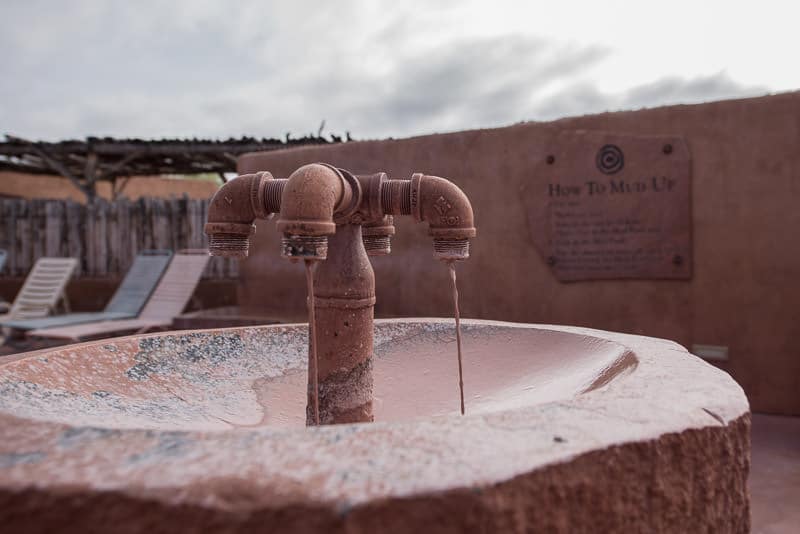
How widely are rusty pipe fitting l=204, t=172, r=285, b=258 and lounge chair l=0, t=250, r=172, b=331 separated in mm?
4949

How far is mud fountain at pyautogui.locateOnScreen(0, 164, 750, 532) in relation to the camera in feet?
2.01

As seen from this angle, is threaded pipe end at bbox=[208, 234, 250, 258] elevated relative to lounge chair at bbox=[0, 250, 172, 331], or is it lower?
elevated

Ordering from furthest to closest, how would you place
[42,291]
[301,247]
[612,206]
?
[42,291] < [612,206] < [301,247]

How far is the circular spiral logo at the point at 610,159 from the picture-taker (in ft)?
11.7

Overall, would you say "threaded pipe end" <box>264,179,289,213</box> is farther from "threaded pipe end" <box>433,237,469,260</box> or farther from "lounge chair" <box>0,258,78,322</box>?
"lounge chair" <box>0,258,78,322</box>

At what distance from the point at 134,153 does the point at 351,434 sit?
9985 mm

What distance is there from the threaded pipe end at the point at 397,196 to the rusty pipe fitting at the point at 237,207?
24 cm

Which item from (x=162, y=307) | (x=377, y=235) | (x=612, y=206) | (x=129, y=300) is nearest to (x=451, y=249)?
(x=377, y=235)

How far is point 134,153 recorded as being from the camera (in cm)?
945

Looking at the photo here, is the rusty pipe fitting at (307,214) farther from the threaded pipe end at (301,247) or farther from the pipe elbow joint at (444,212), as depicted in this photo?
the pipe elbow joint at (444,212)

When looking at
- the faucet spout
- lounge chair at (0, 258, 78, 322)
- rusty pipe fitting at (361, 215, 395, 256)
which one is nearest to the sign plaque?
rusty pipe fitting at (361, 215, 395, 256)

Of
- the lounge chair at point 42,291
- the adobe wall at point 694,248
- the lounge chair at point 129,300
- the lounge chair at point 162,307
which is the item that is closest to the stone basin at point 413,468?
the adobe wall at point 694,248

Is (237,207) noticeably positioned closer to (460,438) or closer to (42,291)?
(460,438)

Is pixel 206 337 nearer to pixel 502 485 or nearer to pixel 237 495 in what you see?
pixel 237 495
